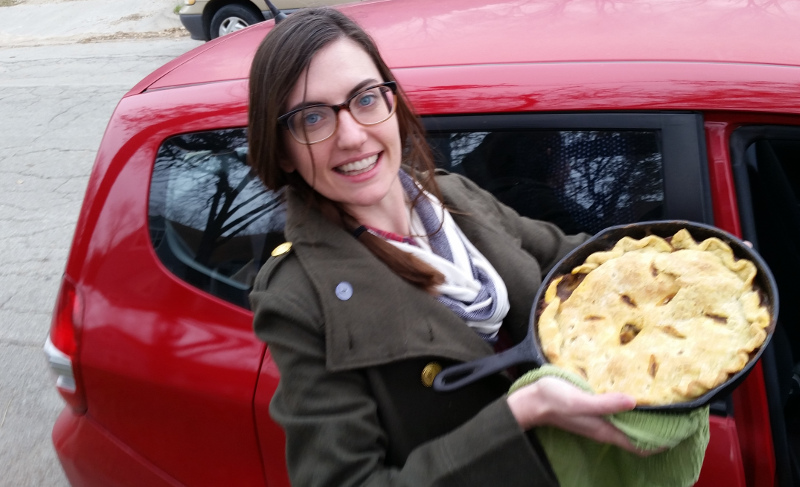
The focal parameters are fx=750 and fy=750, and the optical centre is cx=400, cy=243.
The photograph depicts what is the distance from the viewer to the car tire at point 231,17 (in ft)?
29.9

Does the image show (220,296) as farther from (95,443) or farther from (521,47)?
(521,47)

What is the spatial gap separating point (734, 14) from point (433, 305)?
3.79 feet

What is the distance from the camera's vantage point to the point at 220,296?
1831 millimetres

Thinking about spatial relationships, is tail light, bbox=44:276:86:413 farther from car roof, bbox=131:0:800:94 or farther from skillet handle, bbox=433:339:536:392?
skillet handle, bbox=433:339:536:392

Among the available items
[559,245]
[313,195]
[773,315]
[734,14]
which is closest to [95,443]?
[313,195]

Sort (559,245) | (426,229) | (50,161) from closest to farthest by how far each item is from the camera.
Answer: (426,229) → (559,245) → (50,161)

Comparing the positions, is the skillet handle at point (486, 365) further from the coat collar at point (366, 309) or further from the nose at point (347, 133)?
the nose at point (347, 133)

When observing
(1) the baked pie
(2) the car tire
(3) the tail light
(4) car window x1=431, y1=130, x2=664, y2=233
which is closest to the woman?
(1) the baked pie

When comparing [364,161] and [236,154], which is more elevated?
[364,161]

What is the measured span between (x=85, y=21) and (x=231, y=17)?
15.8 feet

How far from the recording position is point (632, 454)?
1172 millimetres

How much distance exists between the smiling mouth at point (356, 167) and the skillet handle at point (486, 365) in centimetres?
37

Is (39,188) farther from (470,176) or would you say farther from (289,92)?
(289,92)

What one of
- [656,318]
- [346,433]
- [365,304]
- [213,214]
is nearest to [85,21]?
[213,214]
